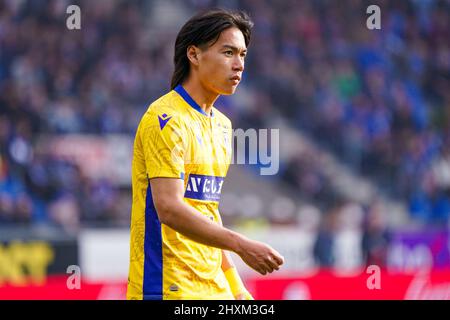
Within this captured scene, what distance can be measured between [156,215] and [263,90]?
12604 millimetres

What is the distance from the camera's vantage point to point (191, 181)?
470cm

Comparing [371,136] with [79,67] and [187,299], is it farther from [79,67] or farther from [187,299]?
[187,299]

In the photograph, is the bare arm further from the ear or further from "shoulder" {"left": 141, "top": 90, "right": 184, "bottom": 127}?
the ear

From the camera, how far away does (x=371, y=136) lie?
1648 cm

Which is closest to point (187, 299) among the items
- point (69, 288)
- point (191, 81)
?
point (191, 81)

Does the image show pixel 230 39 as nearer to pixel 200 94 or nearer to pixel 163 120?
pixel 200 94

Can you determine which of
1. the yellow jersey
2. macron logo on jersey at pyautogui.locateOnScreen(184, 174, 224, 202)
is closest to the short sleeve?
the yellow jersey

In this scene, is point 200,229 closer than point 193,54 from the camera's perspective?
Yes

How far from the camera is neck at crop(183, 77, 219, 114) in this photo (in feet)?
16.1

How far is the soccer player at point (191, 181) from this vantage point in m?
4.39

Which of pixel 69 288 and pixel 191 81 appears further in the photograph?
pixel 69 288

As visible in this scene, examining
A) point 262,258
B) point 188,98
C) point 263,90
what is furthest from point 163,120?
point 263,90

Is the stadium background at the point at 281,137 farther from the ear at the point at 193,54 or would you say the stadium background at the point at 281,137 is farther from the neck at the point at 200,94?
the ear at the point at 193,54

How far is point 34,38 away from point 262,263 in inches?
486
